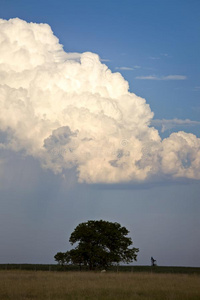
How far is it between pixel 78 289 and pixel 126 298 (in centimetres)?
554

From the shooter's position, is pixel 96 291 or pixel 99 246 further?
pixel 99 246

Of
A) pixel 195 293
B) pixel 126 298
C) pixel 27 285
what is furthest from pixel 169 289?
pixel 27 285

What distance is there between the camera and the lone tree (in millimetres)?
68125

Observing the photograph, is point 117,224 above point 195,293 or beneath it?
above

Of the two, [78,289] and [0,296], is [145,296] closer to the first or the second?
[78,289]

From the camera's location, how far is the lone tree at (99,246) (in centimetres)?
6812

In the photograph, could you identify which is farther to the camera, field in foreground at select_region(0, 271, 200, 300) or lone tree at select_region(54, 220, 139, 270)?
lone tree at select_region(54, 220, 139, 270)

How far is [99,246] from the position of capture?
69375 mm

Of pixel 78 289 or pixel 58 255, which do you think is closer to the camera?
pixel 78 289

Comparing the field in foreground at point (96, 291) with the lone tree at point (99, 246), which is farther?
the lone tree at point (99, 246)

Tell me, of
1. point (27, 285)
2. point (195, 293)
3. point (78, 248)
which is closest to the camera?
point (195, 293)

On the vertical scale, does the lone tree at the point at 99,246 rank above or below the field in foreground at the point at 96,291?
above

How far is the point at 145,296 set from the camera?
33.1 m

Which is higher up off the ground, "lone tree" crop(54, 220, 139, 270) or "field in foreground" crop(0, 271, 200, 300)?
"lone tree" crop(54, 220, 139, 270)
